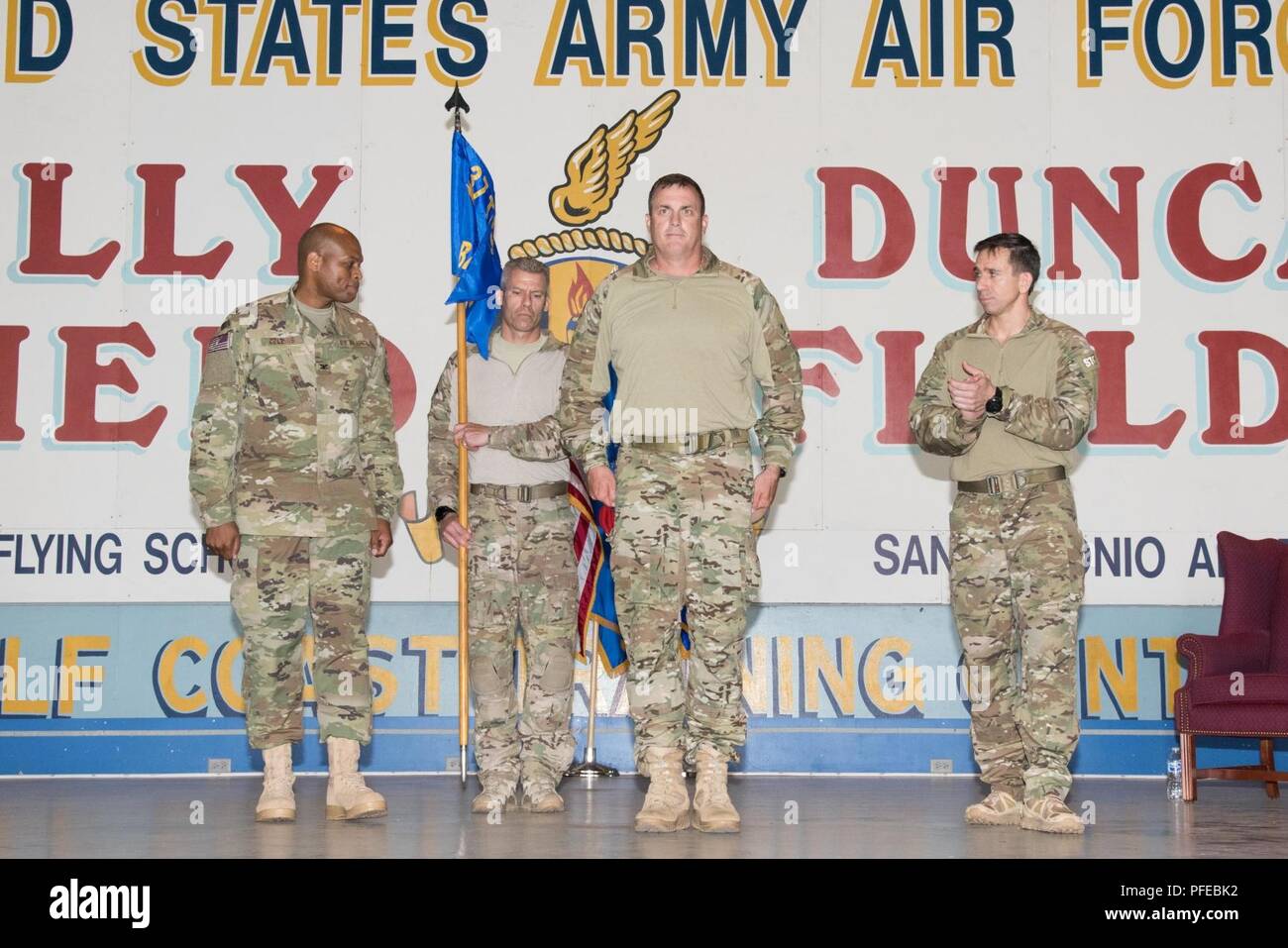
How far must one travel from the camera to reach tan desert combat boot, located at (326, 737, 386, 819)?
15.0ft

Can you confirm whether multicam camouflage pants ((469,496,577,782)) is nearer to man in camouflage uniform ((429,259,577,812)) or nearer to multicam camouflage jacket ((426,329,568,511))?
man in camouflage uniform ((429,259,577,812))

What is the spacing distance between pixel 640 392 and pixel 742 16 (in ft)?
9.97

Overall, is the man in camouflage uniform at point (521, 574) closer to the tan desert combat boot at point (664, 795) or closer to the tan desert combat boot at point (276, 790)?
the tan desert combat boot at point (276, 790)

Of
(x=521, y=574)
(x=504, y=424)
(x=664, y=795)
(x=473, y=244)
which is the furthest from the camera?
(x=473, y=244)

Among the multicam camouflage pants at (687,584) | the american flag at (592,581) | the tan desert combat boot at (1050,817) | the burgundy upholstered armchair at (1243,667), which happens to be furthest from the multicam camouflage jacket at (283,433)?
the burgundy upholstered armchair at (1243,667)

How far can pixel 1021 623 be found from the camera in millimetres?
4457

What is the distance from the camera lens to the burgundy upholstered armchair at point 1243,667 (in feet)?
18.2

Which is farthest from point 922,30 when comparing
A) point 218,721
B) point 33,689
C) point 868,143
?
point 33,689

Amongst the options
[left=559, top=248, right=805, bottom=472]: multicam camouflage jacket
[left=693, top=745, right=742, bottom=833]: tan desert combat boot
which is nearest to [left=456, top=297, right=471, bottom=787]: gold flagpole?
[left=559, top=248, right=805, bottom=472]: multicam camouflage jacket

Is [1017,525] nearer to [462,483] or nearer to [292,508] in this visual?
[462,483]

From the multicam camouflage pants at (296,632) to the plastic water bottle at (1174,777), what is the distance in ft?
10.4

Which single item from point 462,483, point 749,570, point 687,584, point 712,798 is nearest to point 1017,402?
point 749,570

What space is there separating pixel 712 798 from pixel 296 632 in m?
1.42
